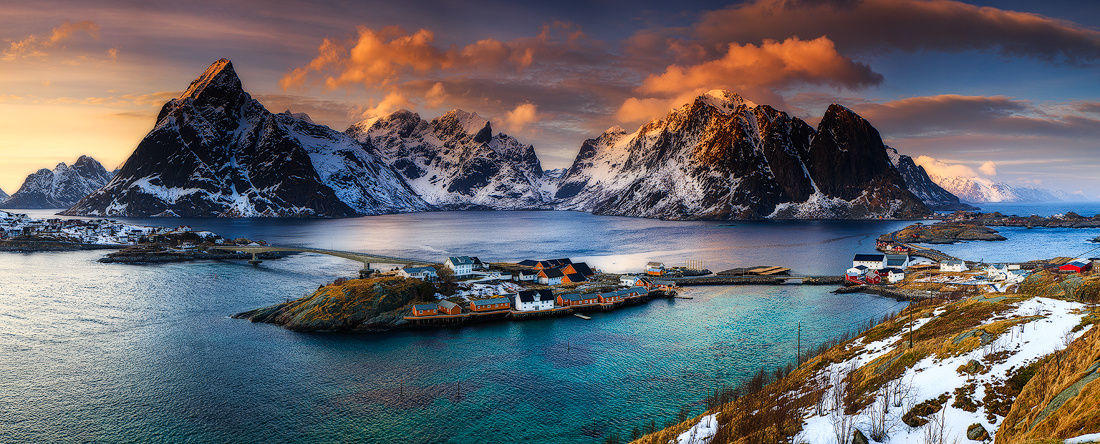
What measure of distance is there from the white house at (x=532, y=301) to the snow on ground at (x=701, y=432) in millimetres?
48623

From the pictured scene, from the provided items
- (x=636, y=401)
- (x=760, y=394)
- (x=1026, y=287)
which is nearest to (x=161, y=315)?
(x=636, y=401)

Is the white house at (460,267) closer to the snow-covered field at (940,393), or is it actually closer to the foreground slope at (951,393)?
the foreground slope at (951,393)

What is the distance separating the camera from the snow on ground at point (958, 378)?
70.4ft

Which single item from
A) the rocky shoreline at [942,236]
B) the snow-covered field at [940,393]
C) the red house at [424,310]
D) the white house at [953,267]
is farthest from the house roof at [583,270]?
the rocky shoreline at [942,236]

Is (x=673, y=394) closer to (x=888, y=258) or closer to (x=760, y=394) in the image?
(x=760, y=394)

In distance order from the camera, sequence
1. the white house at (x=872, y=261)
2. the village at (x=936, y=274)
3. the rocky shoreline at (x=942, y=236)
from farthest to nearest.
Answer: the rocky shoreline at (x=942, y=236) < the white house at (x=872, y=261) < the village at (x=936, y=274)

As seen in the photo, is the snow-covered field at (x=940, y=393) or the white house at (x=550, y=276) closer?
the snow-covered field at (x=940, y=393)

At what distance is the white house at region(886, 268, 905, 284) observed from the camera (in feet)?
323

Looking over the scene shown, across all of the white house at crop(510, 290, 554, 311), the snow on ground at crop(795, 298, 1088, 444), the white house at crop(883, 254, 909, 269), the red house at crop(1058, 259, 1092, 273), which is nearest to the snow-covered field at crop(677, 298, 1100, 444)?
the snow on ground at crop(795, 298, 1088, 444)

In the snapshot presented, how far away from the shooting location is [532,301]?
7806cm

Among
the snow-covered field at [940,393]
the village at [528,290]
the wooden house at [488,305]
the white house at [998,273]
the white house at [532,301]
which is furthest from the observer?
the white house at [998,273]

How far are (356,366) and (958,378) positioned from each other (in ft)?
159

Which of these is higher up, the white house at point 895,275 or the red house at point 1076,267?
the red house at point 1076,267

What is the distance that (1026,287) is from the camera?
6078cm
